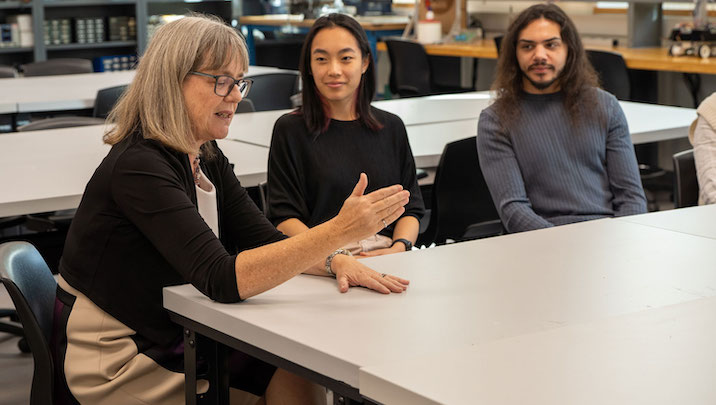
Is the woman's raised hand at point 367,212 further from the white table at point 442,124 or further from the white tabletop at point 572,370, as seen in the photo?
the white table at point 442,124

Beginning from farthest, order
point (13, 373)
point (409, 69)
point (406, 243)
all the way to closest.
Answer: point (409, 69)
point (13, 373)
point (406, 243)

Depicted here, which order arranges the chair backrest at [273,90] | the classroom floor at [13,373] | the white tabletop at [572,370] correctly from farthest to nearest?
the chair backrest at [273,90] < the classroom floor at [13,373] < the white tabletop at [572,370]

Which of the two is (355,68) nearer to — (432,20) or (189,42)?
(189,42)

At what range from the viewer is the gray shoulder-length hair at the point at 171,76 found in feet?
5.79

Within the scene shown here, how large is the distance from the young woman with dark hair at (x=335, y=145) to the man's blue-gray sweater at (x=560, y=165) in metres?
0.26

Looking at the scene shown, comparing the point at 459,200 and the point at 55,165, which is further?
the point at 459,200

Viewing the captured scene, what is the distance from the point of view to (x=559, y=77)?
274 cm

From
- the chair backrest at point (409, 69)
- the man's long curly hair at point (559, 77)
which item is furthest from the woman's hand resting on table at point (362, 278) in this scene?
the chair backrest at point (409, 69)

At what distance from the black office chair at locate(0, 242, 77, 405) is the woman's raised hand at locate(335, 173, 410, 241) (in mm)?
606

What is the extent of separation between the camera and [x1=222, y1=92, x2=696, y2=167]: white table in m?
3.26

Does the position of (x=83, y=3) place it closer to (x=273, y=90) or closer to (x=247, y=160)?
(x=273, y=90)

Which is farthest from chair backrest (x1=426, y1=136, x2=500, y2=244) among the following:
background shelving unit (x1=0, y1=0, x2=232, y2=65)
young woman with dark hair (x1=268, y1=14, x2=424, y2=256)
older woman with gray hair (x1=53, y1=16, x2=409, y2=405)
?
background shelving unit (x1=0, y1=0, x2=232, y2=65)

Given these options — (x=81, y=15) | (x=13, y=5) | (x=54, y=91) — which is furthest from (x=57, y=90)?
(x=81, y=15)

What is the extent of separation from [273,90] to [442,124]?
4.61 feet
